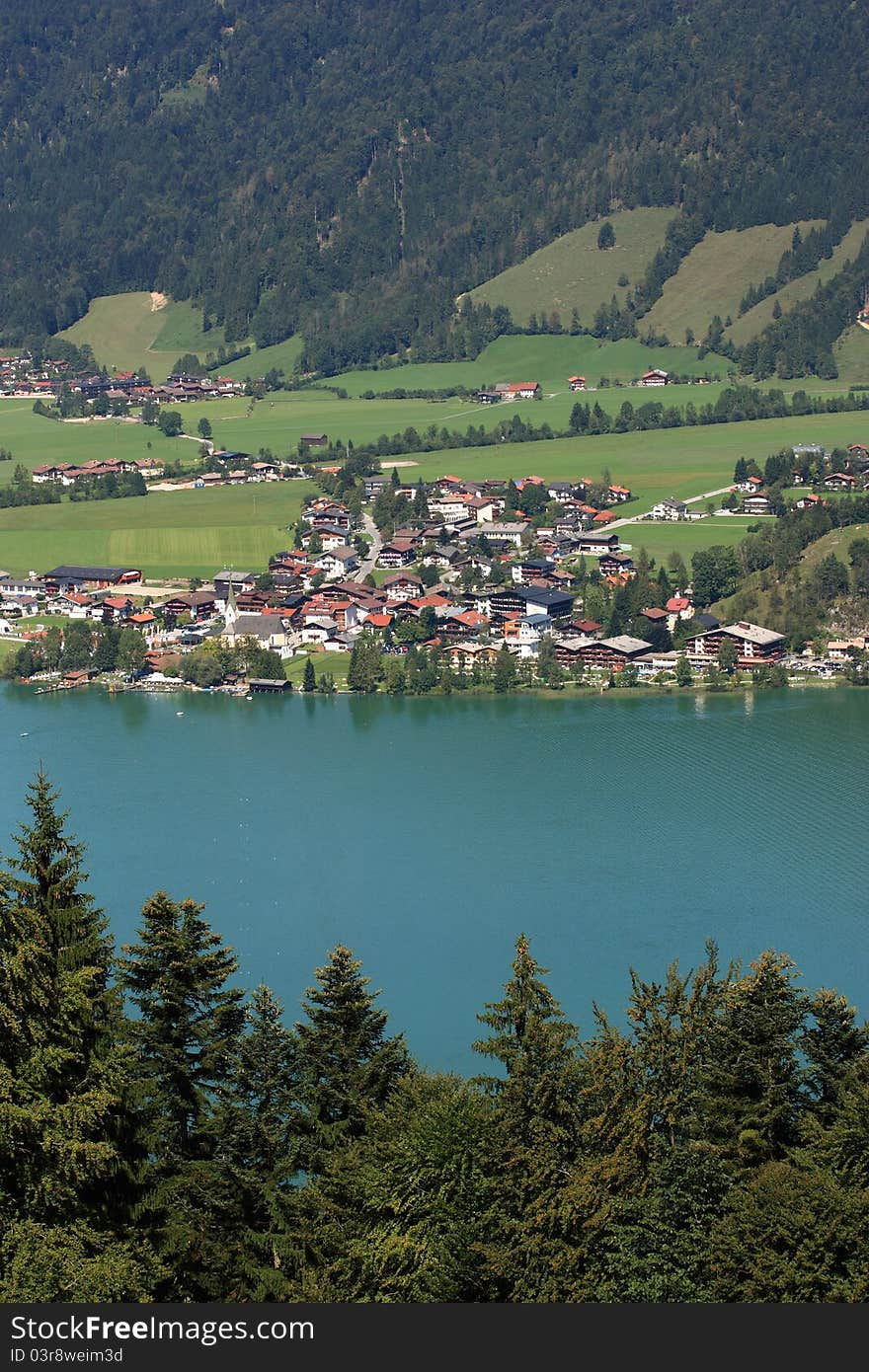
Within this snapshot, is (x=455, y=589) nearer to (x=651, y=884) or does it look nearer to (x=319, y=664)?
(x=319, y=664)

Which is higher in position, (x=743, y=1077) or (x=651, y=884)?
(x=743, y=1077)

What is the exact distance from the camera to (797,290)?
50094 mm

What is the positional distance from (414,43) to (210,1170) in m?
66.0

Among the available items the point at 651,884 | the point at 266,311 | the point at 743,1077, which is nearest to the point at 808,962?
the point at 651,884

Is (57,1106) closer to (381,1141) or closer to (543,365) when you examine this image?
(381,1141)

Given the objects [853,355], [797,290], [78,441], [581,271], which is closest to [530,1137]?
[78,441]

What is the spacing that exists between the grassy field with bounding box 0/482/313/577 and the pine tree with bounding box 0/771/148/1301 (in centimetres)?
2417

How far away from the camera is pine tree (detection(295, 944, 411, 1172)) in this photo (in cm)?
744

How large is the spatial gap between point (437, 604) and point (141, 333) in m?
34.6

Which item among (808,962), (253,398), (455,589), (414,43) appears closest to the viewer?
(808,962)

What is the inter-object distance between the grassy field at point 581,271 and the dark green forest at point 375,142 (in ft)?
3.08

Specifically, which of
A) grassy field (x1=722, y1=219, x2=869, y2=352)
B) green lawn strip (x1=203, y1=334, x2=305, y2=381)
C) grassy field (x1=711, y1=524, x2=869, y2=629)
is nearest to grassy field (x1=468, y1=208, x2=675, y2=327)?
grassy field (x1=722, y1=219, x2=869, y2=352)

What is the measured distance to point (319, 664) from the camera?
2484cm

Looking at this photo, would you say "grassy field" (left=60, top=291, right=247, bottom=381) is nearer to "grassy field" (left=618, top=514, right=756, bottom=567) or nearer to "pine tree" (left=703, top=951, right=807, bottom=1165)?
"grassy field" (left=618, top=514, right=756, bottom=567)
